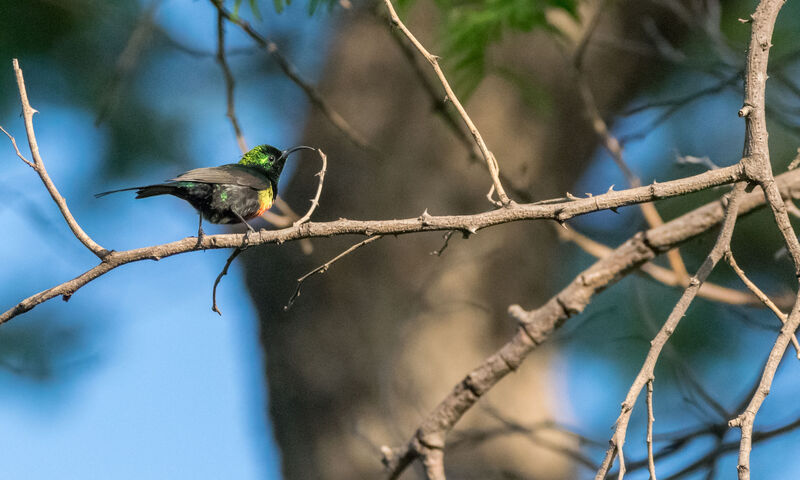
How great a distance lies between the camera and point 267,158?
452 centimetres

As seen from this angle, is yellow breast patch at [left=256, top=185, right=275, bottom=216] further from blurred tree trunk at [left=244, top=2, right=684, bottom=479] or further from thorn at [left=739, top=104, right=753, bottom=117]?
thorn at [left=739, top=104, right=753, bottom=117]

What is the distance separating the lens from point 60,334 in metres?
6.94

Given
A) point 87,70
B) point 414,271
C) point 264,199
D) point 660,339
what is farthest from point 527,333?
point 87,70

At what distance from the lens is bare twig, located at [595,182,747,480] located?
178 centimetres

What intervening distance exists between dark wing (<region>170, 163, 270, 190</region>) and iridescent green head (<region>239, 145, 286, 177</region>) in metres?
0.24

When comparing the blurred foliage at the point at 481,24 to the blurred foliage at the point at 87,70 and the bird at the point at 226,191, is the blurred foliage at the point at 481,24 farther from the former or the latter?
the blurred foliage at the point at 87,70

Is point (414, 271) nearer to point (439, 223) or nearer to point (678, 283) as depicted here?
point (678, 283)

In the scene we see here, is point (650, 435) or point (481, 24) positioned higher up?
point (481, 24)

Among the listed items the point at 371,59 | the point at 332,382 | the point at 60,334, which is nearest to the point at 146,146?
the point at 60,334

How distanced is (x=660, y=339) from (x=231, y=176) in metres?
2.36

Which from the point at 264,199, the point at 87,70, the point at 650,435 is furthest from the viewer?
the point at 87,70

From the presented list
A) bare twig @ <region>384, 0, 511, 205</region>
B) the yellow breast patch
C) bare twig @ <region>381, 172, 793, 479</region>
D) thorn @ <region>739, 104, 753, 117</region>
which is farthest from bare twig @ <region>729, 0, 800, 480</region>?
the yellow breast patch

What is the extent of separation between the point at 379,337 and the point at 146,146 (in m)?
3.44

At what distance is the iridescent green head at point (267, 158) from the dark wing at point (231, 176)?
244 millimetres
